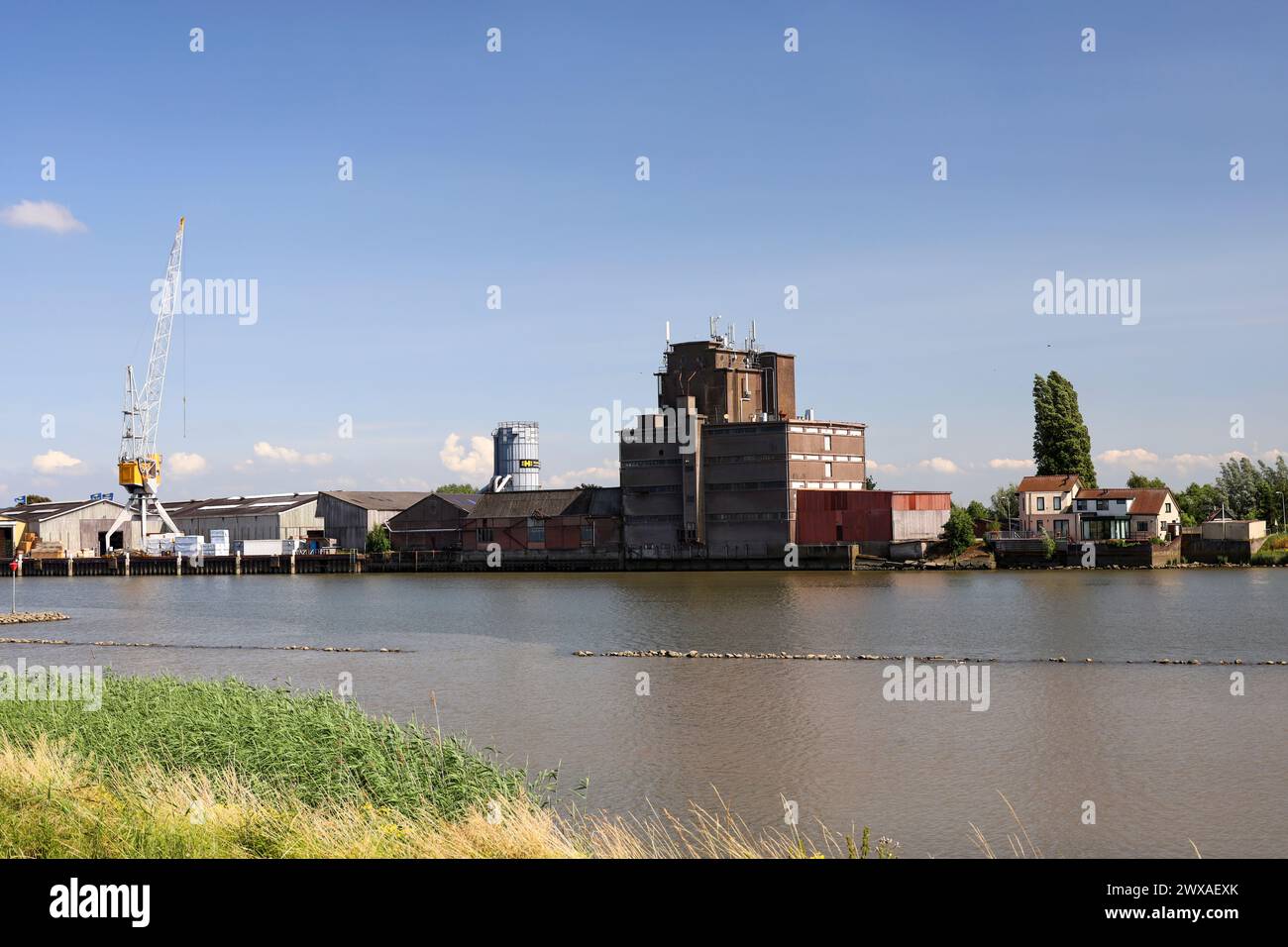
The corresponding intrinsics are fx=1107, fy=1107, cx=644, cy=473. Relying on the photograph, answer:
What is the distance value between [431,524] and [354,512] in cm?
1353

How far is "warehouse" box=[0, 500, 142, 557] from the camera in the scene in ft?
454

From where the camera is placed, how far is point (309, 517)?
446 feet

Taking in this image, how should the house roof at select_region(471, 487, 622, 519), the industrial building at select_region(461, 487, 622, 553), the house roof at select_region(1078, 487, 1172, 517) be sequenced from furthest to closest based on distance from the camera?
the house roof at select_region(471, 487, 622, 519), the industrial building at select_region(461, 487, 622, 553), the house roof at select_region(1078, 487, 1172, 517)

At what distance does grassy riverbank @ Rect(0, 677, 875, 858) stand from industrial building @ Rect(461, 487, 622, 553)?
84.4 metres

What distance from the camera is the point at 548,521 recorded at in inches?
4498

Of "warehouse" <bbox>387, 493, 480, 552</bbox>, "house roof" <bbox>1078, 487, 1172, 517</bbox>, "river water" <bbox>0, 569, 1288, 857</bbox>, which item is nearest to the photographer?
"river water" <bbox>0, 569, 1288, 857</bbox>

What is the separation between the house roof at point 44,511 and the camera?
461 ft

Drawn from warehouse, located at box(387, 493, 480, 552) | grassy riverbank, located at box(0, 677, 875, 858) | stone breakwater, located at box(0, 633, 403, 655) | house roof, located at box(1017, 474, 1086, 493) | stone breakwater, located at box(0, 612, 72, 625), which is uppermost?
house roof, located at box(1017, 474, 1086, 493)

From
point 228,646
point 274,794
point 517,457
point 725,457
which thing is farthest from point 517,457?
point 274,794

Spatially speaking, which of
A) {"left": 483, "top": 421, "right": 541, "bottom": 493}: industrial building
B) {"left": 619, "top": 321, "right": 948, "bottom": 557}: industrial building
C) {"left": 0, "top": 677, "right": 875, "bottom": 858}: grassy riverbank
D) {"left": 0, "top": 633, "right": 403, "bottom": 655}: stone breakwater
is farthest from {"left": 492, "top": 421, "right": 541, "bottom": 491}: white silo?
{"left": 0, "top": 677, "right": 875, "bottom": 858}: grassy riverbank

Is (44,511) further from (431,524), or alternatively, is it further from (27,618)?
(27,618)

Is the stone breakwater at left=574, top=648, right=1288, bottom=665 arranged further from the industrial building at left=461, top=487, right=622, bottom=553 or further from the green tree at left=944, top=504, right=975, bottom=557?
the industrial building at left=461, top=487, right=622, bottom=553
